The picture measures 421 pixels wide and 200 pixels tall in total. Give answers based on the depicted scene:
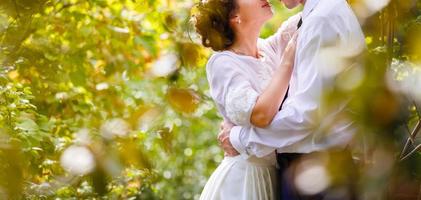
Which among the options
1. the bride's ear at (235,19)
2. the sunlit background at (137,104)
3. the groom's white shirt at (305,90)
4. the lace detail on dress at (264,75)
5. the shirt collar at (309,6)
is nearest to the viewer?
the sunlit background at (137,104)

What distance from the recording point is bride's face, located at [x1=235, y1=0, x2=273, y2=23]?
7.20 feet

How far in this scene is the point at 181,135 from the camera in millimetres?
5527

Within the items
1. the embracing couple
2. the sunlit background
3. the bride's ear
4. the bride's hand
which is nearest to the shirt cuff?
the embracing couple

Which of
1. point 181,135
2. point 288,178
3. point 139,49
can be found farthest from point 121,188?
point 181,135

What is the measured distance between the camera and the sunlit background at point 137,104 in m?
0.62

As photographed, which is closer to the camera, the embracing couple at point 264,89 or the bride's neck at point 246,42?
the embracing couple at point 264,89

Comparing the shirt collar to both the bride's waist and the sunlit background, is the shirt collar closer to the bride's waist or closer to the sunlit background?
the sunlit background

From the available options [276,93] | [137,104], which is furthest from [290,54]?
[137,104]

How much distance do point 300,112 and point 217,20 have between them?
610 millimetres

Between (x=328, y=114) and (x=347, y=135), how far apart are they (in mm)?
145

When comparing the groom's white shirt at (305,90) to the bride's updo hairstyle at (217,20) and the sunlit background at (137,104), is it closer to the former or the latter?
the sunlit background at (137,104)

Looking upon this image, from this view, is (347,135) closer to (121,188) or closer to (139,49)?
(121,188)

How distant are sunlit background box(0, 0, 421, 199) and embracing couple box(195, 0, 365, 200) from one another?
0.33ft

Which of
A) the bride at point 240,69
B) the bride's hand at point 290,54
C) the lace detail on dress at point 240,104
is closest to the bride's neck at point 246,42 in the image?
the bride at point 240,69
